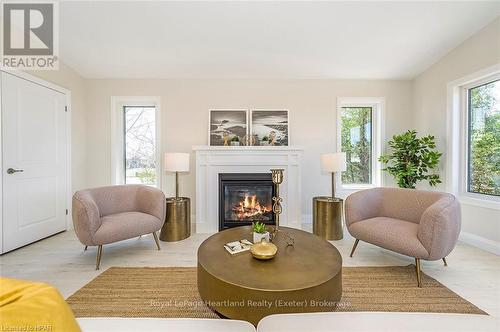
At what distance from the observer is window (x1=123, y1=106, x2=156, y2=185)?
3963 mm

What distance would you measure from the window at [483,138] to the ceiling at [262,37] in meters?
0.76

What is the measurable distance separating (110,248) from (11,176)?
141cm

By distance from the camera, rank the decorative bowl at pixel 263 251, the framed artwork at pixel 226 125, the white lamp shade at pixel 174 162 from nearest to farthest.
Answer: the decorative bowl at pixel 263 251
the white lamp shade at pixel 174 162
the framed artwork at pixel 226 125

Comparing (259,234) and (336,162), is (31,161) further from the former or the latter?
(336,162)

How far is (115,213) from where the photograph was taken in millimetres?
2738

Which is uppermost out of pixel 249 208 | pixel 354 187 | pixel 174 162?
pixel 174 162

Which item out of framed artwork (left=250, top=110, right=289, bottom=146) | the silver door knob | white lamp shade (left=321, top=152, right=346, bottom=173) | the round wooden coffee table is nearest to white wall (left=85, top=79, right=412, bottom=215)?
framed artwork (left=250, top=110, right=289, bottom=146)

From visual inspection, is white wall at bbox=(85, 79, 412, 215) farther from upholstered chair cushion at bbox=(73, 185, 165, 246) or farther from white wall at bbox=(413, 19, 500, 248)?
upholstered chair cushion at bbox=(73, 185, 165, 246)

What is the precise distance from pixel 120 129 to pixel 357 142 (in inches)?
164

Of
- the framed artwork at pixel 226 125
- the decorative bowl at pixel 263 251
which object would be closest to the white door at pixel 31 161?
the framed artwork at pixel 226 125

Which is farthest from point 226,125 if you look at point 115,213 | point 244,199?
point 115,213

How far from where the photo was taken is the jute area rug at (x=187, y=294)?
1.63 metres

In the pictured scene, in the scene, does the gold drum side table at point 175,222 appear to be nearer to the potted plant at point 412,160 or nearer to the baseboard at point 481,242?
the potted plant at point 412,160

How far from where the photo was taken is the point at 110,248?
2734 mm
